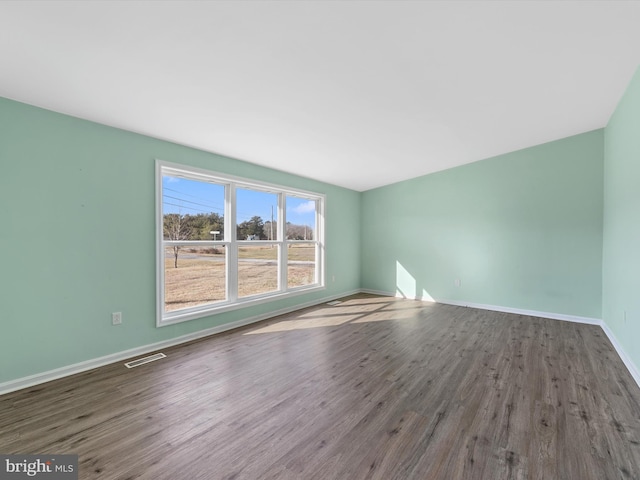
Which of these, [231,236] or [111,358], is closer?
[111,358]

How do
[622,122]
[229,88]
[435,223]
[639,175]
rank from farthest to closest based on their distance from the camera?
[435,223] < [622,122] < [639,175] < [229,88]

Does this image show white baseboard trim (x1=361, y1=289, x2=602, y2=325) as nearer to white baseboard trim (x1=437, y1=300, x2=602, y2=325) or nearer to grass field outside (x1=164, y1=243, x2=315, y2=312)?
white baseboard trim (x1=437, y1=300, x2=602, y2=325)

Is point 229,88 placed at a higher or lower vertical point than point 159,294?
higher

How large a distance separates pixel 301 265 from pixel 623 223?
4164 mm

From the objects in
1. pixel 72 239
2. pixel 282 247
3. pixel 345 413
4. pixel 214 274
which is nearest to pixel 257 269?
pixel 282 247

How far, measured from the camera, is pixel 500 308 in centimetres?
455

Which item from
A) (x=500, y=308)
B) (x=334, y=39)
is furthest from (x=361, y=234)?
(x=334, y=39)

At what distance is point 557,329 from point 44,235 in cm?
582

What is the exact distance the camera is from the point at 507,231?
4488 mm

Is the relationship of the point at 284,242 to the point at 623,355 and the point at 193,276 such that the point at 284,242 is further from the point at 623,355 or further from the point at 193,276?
the point at 623,355

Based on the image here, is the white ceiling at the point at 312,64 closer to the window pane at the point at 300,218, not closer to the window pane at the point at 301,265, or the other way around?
the window pane at the point at 300,218

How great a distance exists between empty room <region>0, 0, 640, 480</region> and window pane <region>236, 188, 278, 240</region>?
0.04 meters

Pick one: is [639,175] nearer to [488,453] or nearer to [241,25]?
[488,453]

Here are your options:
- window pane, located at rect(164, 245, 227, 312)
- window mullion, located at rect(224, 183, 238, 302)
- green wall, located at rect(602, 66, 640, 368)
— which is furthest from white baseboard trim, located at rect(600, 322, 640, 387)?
window pane, located at rect(164, 245, 227, 312)
